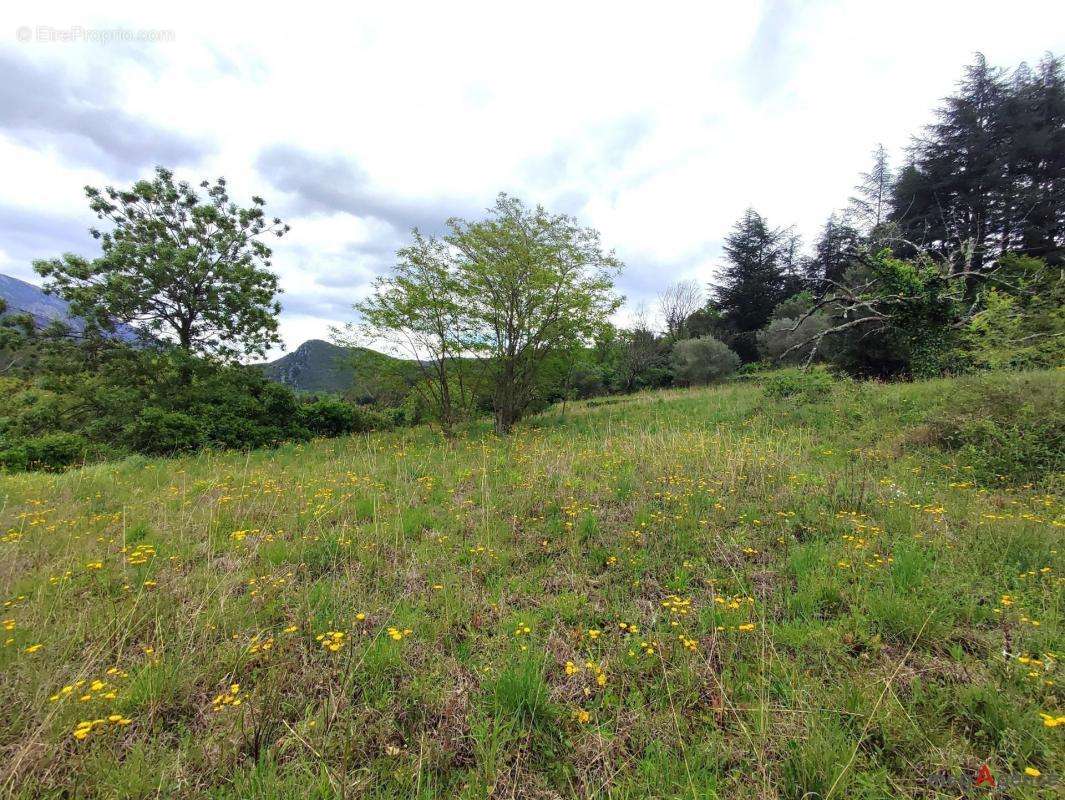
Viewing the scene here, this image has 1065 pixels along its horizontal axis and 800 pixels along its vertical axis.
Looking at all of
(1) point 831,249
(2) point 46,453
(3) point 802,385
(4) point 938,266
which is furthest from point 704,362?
(2) point 46,453

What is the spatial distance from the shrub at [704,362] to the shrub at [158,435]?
935 inches

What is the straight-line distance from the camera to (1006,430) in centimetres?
579

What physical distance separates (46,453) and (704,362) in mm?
27503

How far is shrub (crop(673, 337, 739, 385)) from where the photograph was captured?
23984mm

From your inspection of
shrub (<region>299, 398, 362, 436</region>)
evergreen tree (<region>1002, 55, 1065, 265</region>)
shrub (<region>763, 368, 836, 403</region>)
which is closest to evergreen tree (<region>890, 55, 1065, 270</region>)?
evergreen tree (<region>1002, 55, 1065, 265</region>)

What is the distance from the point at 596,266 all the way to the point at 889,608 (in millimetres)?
10691

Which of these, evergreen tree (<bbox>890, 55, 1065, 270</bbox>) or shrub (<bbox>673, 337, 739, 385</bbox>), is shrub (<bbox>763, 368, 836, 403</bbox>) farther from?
evergreen tree (<bbox>890, 55, 1065, 270</bbox>)

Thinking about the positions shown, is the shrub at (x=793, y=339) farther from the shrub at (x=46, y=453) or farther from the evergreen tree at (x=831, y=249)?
the shrub at (x=46, y=453)

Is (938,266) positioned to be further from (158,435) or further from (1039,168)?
(158,435)

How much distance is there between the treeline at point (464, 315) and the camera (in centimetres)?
1076

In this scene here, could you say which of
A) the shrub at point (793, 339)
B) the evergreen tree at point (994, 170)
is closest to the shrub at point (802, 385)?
the shrub at point (793, 339)

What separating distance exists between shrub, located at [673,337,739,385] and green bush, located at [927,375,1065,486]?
55.9 ft

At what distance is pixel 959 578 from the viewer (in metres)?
2.88

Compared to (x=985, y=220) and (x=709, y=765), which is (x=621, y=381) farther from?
(x=709, y=765)
